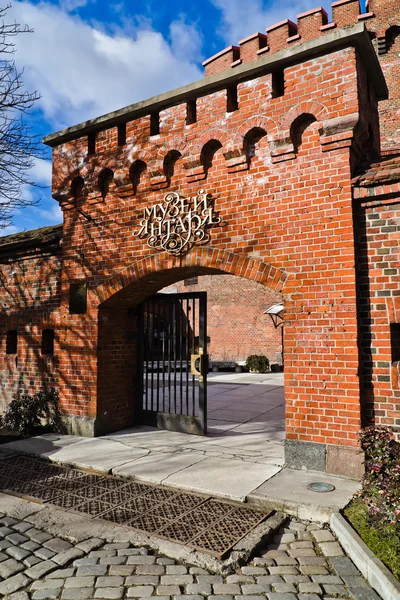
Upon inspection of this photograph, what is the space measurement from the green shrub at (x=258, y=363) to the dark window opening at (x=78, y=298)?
13.3 meters

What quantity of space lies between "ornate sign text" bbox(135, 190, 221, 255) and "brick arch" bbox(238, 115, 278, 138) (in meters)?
0.99

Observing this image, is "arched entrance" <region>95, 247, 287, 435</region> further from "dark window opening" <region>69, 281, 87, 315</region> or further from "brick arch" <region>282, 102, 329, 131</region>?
"brick arch" <region>282, 102, 329, 131</region>

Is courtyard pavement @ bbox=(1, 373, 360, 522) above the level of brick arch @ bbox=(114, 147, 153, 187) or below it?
below

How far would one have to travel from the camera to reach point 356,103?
15.6 feet

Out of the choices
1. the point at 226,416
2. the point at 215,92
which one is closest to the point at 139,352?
the point at 226,416

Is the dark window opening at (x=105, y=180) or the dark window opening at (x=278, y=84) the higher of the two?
the dark window opening at (x=278, y=84)

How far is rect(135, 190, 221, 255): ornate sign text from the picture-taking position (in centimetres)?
584

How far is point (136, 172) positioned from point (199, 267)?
82.4 inches

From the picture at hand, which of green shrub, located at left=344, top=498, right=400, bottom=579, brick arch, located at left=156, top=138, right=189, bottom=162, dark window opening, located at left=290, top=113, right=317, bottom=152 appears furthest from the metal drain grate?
brick arch, located at left=156, top=138, right=189, bottom=162

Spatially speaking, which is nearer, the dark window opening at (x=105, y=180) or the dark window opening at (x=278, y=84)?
A: the dark window opening at (x=278, y=84)

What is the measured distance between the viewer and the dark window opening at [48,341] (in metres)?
7.87

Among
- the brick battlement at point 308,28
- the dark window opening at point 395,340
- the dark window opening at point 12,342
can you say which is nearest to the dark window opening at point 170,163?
the dark window opening at point 395,340

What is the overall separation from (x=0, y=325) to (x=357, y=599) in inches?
324

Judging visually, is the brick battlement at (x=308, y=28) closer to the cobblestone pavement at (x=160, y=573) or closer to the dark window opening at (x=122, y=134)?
the dark window opening at (x=122, y=134)
